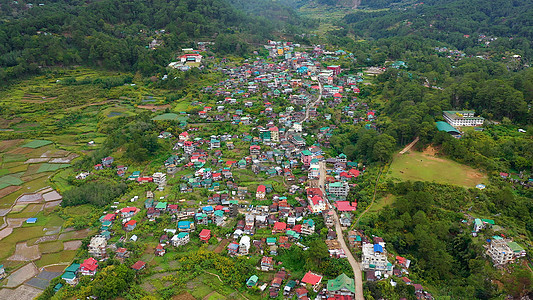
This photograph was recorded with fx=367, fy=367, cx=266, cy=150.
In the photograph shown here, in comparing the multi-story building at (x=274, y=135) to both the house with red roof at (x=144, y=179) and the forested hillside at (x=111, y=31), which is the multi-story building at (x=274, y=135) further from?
the forested hillside at (x=111, y=31)

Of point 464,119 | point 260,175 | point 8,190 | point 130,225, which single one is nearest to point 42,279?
point 130,225

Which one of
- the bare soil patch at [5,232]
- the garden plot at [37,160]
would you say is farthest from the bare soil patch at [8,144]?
the bare soil patch at [5,232]

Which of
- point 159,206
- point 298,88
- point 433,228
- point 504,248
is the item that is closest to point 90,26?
point 298,88

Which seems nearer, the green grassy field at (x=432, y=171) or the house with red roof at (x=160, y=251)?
the house with red roof at (x=160, y=251)

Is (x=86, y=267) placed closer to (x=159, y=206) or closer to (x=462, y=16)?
(x=159, y=206)

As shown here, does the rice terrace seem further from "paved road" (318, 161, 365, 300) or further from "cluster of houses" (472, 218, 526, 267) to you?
"paved road" (318, 161, 365, 300)
